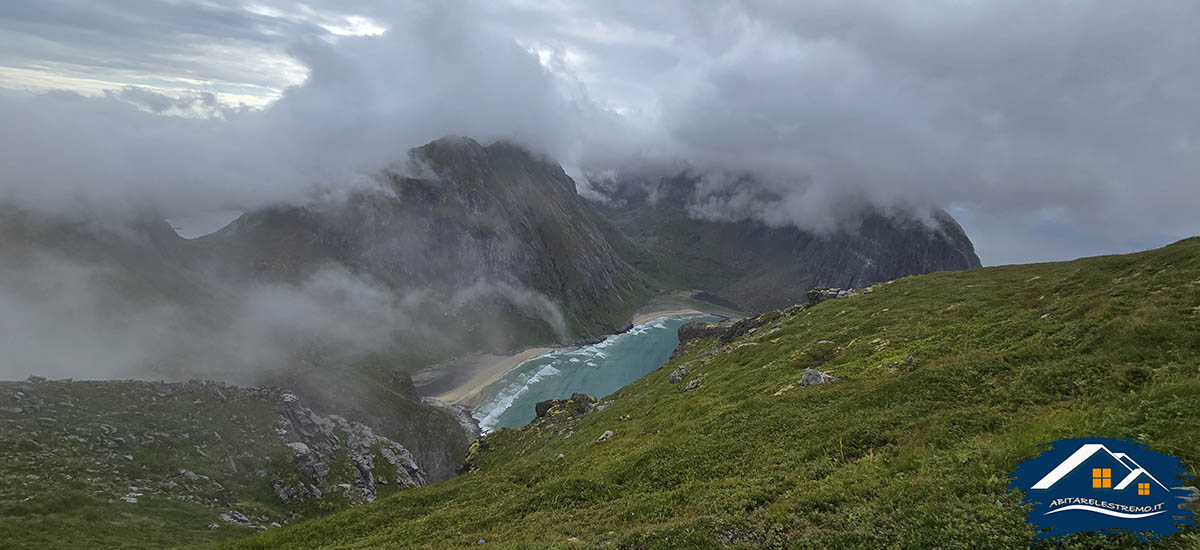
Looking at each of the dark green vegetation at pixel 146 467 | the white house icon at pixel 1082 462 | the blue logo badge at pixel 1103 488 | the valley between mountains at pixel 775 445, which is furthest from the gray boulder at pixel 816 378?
the dark green vegetation at pixel 146 467

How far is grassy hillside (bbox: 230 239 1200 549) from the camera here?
14.0 metres

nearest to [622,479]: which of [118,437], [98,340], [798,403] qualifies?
[798,403]

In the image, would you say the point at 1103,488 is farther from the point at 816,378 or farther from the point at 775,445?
the point at 816,378

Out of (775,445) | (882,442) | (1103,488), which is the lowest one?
(775,445)

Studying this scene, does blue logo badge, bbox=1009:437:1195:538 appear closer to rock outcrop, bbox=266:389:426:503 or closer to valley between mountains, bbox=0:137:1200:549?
valley between mountains, bbox=0:137:1200:549

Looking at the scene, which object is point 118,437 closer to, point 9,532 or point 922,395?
point 9,532

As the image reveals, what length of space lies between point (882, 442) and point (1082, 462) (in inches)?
308

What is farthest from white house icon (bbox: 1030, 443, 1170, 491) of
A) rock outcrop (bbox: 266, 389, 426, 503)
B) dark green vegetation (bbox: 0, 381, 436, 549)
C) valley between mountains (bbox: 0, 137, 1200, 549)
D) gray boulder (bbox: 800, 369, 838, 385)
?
rock outcrop (bbox: 266, 389, 426, 503)

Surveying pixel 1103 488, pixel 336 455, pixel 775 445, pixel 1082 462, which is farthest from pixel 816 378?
pixel 336 455

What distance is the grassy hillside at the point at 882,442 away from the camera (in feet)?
45.9

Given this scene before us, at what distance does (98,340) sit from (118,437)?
7954 inches

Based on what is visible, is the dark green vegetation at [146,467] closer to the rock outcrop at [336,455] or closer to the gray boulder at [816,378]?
the rock outcrop at [336,455]

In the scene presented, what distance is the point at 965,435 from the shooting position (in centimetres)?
1853

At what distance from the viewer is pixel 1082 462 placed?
42.0 ft
